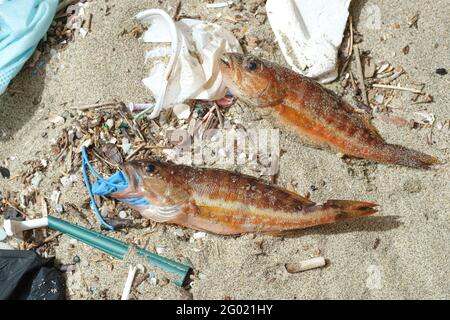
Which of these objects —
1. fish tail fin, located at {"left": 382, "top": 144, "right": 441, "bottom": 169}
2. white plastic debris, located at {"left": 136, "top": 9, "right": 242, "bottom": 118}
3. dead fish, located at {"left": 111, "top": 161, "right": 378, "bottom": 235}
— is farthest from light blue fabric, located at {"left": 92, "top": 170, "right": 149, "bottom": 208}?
fish tail fin, located at {"left": 382, "top": 144, "right": 441, "bottom": 169}

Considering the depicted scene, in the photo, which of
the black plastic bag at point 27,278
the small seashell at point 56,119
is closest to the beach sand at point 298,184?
the small seashell at point 56,119

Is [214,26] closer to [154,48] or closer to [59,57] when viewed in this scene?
[154,48]

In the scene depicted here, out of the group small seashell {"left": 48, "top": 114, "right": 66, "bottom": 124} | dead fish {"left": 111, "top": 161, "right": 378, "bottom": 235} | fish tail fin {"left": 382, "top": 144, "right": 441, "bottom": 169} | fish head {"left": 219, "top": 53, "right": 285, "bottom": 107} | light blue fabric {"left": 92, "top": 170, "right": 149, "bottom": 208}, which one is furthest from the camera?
small seashell {"left": 48, "top": 114, "right": 66, "bottom": 124}

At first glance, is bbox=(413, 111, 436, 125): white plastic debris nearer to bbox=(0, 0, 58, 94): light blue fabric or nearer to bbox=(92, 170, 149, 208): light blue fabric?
bbox=(92, 170, 149, 208): light blue fabric

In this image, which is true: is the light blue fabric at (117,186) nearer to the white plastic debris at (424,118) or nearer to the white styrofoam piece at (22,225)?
the white styrofoam piece at (22,225)

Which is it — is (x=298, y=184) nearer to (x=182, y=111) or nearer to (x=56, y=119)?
(x=182, y=111)
